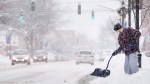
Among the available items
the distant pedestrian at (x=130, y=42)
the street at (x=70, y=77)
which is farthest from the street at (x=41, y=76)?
the distant pedestrian at (x=130, y=42)

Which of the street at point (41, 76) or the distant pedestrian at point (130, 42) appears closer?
the distant pedestrian at point (130, 42)

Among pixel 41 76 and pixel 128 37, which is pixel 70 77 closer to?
pixel 41 76

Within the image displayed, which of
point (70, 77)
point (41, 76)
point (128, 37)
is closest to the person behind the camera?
point (128, 37)

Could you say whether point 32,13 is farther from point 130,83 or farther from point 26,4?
point 130,83

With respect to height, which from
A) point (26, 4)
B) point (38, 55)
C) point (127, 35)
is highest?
point (26, 4)

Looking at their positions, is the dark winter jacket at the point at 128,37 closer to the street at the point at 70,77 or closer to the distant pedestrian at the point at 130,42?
the distant pedestrian at the point at 130,42

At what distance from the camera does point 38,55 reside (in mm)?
48500

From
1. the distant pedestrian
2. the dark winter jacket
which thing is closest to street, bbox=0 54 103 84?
the distant pedestrian

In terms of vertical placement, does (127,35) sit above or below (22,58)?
above

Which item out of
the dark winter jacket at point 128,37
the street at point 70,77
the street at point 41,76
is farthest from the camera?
the street at point 41,76

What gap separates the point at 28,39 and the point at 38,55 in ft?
96.1

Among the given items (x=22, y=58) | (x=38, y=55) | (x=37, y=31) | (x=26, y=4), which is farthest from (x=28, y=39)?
(x=22, y=58)

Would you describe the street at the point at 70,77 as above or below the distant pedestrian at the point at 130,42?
below

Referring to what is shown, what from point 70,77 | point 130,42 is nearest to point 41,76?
point 70,77
